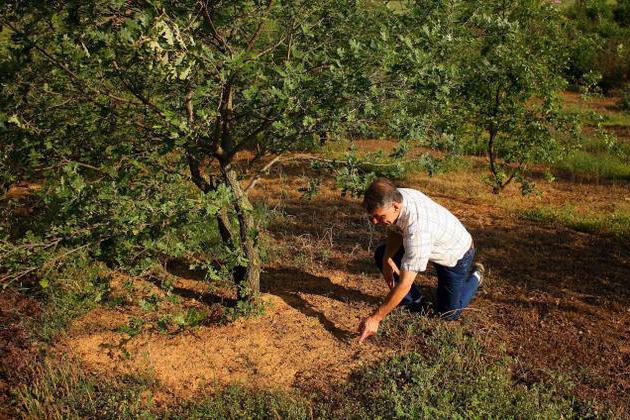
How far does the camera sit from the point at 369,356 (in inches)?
166

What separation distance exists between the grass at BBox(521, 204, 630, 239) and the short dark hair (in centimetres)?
381

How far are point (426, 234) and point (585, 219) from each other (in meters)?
3.96

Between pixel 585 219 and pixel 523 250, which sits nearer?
pixel 523 250

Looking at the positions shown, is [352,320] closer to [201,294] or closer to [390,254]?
[390,254]

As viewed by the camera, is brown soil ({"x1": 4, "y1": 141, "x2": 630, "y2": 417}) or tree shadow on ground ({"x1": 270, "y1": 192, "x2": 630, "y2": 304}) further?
tree shadow on ground ({"x1": 270, "y1": 192, "x2": 630, "y2": 304})

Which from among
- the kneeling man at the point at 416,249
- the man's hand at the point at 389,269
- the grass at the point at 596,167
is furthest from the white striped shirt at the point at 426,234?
the grass at the point at 596,167

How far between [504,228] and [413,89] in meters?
3.47

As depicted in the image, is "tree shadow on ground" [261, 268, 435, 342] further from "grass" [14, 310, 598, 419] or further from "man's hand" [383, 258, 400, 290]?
A: "grass" [14, 310, 598, 419]

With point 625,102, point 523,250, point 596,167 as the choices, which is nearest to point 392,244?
point 523,250

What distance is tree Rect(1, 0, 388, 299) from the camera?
321 centimetres

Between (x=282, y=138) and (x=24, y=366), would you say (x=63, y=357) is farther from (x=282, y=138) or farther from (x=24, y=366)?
(x=282, y=138)

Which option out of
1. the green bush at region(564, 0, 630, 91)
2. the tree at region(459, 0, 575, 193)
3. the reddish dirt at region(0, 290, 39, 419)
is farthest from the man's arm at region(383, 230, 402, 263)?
the green bush at region(564, 0, 630, 91)

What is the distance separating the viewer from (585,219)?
695 cm

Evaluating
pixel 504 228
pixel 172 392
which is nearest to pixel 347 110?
pixel 172 392
